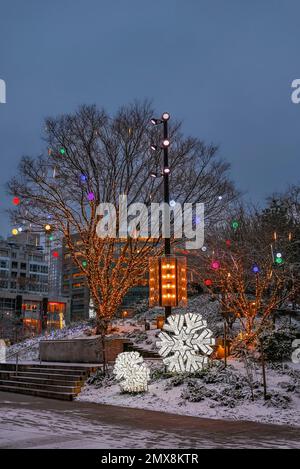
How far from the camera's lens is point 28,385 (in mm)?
18125

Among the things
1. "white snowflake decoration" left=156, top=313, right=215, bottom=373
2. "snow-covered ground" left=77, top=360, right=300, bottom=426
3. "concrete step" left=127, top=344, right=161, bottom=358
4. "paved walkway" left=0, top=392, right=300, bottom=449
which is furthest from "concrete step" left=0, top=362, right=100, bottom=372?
"paved walkway" left=0, top=392, right=300, bottom=449

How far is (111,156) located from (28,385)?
998cm

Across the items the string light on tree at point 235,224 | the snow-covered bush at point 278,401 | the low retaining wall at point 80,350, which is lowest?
the snow-covered bush at point 278,401

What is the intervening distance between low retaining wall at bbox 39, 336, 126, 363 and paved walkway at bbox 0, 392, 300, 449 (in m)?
6.92

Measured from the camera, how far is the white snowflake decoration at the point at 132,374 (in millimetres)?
14688

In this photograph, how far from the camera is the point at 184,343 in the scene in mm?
15156

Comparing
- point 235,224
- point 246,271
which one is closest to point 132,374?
point 246,271

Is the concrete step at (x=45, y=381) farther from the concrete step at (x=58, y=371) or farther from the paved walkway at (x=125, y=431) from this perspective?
the paved walkway at (x=125, y=431)

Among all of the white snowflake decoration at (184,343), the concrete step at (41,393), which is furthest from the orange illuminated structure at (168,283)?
the concrete step at (41,393)

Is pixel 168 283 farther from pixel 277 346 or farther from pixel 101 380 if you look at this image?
pixel 277 346

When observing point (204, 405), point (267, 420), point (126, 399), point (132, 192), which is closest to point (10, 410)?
point (126, 399)

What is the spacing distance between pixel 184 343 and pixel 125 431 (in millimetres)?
5830

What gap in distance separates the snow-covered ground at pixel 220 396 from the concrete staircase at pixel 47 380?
0.87 m

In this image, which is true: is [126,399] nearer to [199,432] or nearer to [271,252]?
[199,432]
